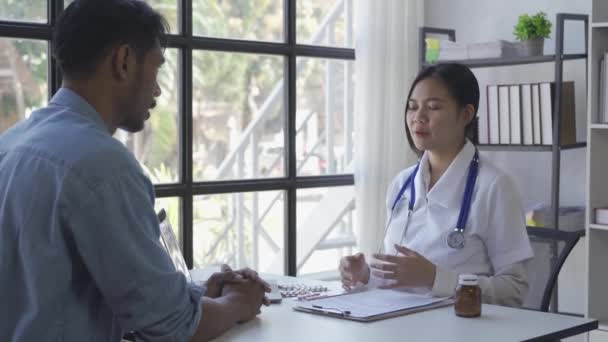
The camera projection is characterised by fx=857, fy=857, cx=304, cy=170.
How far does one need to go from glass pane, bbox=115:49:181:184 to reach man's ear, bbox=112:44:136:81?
223 cm

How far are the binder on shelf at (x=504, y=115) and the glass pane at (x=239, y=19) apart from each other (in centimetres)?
108

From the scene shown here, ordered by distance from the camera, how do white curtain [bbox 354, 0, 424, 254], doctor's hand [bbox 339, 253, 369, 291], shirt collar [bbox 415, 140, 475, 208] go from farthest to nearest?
white curtain [bbox 354, 0, 424, 254]
shirt collar [bbox 415, 140, 475, 208]
doctor's hand [bbox 339, 253, 369, 291]

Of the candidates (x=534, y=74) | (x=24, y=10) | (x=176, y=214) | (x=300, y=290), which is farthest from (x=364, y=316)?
(x=534, y=74)

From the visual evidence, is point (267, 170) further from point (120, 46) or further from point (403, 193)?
point (120, 46)

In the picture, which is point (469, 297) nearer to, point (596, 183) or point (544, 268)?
point (544, 268)

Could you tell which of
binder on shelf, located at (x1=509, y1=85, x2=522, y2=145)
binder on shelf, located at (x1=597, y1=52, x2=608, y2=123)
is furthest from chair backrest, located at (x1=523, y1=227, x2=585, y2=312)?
binder on shelf, located at (x1=509, y1=85, x2=522, y2=145)

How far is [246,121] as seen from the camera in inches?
167

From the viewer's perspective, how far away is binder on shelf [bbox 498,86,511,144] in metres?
3.91

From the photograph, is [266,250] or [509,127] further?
[266,250]

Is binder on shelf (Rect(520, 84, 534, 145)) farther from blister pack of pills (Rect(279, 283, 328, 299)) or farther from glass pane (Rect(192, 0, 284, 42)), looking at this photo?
blister pack of pills (Rect(279, 283, 328, 299))

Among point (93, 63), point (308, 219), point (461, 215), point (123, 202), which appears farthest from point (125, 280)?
point (308, 219)

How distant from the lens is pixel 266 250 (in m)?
4.46

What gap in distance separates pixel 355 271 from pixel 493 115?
1.71 meters

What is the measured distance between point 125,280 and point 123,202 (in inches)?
5.3
